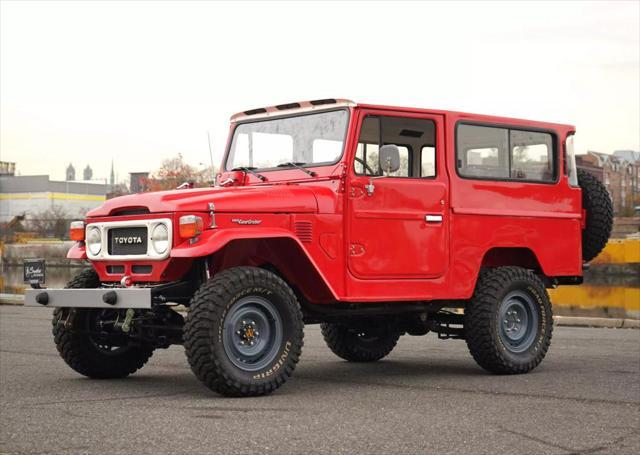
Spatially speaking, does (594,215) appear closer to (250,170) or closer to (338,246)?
(338,246)

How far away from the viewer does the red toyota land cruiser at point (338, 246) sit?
8.38 metres

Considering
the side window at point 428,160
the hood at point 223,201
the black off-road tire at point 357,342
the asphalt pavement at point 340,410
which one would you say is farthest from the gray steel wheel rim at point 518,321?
the hood at point 223,201

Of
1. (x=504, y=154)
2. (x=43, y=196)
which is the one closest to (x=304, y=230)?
(x=504, y=154)

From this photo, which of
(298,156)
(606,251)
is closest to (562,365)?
(298,156)

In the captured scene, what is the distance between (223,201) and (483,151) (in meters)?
3.06

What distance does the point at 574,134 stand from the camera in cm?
1136

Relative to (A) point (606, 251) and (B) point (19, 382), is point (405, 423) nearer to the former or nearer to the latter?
(B) point (19, 382)

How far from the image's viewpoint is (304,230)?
8945 mm

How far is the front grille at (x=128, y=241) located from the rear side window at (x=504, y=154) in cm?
317

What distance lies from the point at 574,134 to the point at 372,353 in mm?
3115

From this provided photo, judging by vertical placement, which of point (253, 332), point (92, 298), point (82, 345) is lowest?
point (82, 345)

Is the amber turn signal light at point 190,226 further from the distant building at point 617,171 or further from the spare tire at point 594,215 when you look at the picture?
the distant building at point 617,171

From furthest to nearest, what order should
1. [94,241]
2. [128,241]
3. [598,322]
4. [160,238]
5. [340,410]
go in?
[598,322] → [94,241] → [128,241] → [160,238] → [340,410]

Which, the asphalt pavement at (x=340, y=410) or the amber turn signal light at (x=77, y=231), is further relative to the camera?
the amber turn signal light at (x=77, y=231)
